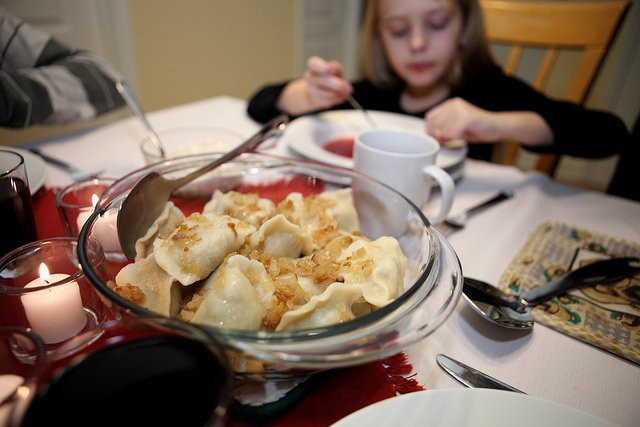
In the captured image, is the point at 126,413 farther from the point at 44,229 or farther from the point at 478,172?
the point at 478,172

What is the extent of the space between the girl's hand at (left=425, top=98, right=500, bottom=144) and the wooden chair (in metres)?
0.48

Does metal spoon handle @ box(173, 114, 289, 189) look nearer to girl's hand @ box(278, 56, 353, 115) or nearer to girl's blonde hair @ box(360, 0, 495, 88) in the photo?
girl's hand @ box(278, 56, 353, 115)

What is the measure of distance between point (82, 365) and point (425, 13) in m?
1.63

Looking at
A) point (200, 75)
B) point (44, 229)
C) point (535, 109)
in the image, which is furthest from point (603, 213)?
point (200, 75)

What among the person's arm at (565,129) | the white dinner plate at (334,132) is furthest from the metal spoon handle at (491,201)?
the person's arm at (565,129)

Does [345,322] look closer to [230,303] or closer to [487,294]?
[230,303]

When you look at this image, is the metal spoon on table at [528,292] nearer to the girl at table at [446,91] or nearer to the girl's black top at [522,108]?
the girl at table at [446,91]

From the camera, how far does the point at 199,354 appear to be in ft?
1.12

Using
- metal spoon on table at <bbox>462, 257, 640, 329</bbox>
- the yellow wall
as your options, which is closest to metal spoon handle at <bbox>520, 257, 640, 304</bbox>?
metal spoon on table at <bbox>462, 257, 640, 329</bbox>

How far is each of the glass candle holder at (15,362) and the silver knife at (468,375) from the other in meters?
0.48

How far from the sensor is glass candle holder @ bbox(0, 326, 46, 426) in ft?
1.13

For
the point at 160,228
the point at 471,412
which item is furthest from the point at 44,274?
the point at 471,412

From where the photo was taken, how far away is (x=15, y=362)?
0.44m

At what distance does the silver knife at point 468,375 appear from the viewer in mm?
521
